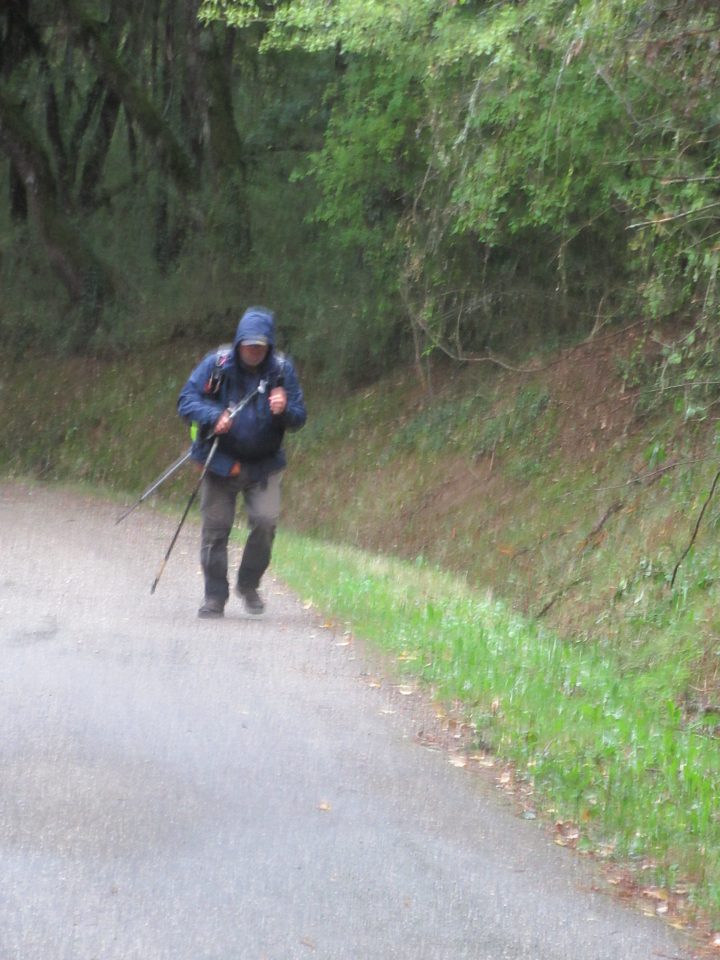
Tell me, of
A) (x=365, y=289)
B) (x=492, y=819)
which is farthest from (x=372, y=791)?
(x=365, y=289)

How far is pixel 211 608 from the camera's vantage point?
9.98 metres

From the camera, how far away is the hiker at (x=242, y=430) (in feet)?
31.7

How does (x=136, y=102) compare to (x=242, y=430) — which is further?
(x=136, y=102)

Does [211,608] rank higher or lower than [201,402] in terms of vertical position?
lower

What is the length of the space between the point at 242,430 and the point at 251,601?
4.31ft

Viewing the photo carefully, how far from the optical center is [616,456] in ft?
58.7

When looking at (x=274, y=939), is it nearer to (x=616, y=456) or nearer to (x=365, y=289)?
(x=616, y=456)

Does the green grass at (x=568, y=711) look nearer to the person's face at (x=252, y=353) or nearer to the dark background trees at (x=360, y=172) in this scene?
the person's face at (x=252, y=353)

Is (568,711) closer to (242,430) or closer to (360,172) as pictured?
(242,430)

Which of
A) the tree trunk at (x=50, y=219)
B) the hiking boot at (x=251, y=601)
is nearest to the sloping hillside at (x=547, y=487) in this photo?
the hiking boot at (x=251, y=601)

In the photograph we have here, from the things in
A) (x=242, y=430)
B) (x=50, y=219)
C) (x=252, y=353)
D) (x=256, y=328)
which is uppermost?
(x=256, y=328)

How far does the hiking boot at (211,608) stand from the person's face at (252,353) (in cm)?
167

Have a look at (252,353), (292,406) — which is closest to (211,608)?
(292,406)

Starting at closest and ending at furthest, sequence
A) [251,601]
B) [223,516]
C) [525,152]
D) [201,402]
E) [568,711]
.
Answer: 1. [568,711]
2. [201,402]
3. [223,516]
4. [251,601]
5. [525,152]
